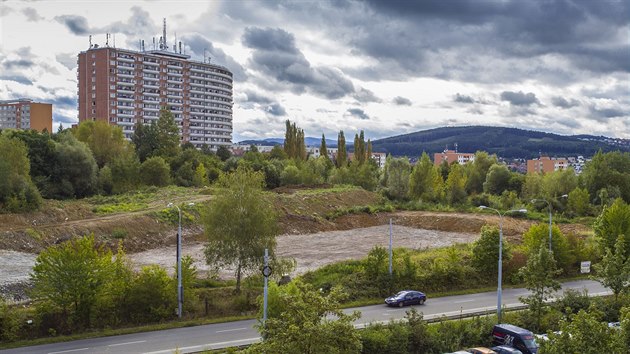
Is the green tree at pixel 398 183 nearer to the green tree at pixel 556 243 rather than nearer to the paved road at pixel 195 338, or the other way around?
the green tree at pixel 556 243

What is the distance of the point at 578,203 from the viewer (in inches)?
2911

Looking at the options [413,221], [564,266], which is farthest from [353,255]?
[413,221]

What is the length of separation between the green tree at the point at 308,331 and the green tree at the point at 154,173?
69062mm

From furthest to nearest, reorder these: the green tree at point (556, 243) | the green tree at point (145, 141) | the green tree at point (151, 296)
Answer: the green tree at point (145, 141) → the green tree at point (556, 243) → the green tree at point (151, 296)

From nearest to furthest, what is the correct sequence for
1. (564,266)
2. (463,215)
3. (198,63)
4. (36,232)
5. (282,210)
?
(564,266), (36,232), (282,210), (463,215), (198,63)

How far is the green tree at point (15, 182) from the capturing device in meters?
54.4

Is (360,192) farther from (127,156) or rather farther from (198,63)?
(198,63)

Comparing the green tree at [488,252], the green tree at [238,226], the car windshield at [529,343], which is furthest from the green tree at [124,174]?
the car windshield at [529,343]

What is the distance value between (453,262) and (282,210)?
32.0 metres

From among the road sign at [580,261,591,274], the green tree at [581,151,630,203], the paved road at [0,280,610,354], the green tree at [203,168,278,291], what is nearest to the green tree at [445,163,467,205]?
the green tree at [581,151,630,203]

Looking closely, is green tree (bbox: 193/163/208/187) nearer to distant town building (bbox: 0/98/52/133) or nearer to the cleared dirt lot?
the cleared dirt lot

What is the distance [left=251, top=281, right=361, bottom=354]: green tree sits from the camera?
1639 cm

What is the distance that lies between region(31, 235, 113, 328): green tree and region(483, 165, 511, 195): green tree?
87.0 m

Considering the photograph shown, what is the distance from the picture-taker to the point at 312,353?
16.5 metres
